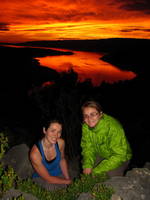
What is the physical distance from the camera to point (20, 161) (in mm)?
6016

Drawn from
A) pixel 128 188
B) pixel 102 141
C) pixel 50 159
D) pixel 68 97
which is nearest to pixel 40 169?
pixel 50 159

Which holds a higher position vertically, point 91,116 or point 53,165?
point 91,116

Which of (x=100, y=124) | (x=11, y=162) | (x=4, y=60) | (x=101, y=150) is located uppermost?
(x=4, y=60)

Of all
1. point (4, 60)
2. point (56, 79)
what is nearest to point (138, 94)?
point (56, 79)

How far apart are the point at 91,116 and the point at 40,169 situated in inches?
45.8

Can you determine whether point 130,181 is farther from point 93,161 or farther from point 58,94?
point 58,94

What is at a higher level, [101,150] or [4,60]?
[4,60]

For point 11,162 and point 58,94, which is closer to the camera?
point 11,162

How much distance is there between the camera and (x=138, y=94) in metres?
19.5

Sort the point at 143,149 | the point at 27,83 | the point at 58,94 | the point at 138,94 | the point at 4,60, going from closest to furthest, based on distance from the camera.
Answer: the point at 143,149
the point at 58,94
the point at 138,94
the point at 27,83
the point at 4,60

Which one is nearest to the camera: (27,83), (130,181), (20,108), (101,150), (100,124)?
(130,181)

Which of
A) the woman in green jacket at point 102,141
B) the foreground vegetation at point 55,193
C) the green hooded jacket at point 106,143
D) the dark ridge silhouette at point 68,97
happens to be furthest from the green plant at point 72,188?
the dark ridge silhouette at point 68,97

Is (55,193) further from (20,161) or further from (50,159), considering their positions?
(20,161)

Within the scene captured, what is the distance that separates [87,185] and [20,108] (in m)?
17.7
